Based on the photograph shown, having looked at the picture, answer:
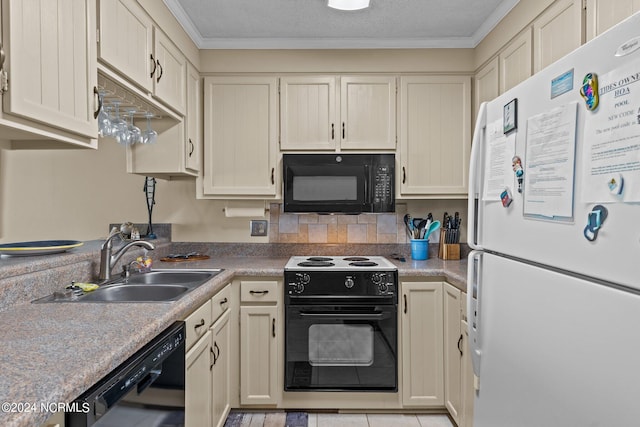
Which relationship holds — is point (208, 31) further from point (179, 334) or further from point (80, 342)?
point (80, 342)

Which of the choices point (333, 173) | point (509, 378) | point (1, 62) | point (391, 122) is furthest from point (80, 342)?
point (391, 122)

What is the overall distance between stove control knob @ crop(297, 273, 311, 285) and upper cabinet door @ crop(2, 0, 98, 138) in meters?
1.31

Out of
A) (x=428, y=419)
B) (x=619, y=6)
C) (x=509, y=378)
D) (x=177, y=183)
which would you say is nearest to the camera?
(x=509, y=378)

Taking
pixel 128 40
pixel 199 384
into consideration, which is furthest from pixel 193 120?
pixel 199 384

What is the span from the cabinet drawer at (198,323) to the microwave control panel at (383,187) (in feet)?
4.19

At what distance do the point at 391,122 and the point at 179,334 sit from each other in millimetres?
1910

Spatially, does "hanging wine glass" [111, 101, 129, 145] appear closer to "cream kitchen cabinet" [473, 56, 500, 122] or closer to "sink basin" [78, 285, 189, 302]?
"sink basin" [78, 285, 189, 302]

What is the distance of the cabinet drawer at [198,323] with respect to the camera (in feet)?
5.27

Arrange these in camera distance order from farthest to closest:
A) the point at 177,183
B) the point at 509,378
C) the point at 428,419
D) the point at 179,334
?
the point at 177,183 < the point at 428,419 < the point at 179,334 < the point at 509,378

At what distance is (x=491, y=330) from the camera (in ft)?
4.40

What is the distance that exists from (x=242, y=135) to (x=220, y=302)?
1.17 meters

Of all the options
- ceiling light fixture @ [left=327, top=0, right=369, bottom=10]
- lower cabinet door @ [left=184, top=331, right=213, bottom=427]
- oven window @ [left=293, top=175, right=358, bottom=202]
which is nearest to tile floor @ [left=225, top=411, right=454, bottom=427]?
lower cabinet door @ [left=184, top=331, right=213, bottom=427]

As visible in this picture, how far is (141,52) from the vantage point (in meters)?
1.88

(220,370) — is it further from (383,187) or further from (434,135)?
(434,135)
